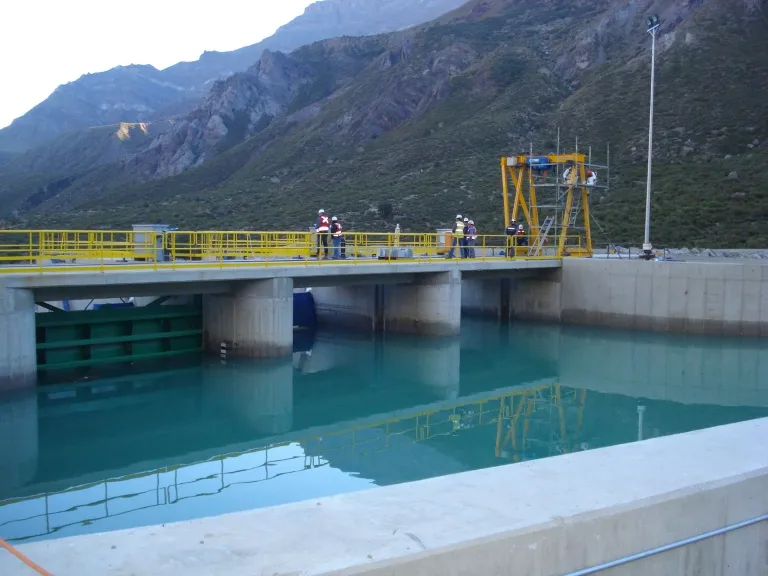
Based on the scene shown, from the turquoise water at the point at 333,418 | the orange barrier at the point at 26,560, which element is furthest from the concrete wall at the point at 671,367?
the orange barrier at the point at 26,560

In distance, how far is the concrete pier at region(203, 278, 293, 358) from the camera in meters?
20.3

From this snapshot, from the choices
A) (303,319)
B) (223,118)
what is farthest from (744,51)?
(223,118)

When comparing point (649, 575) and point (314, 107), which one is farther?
point (314, 107)

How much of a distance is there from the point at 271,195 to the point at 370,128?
1966 cm

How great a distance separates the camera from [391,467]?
495 inches

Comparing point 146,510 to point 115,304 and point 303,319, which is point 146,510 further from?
point 303,319

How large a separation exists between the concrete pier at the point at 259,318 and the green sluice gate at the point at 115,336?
1.38 metres

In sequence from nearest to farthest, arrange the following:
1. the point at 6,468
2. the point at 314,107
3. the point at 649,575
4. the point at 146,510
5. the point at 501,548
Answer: the point at 501,548 < the point at 649,575 < the point at 146,510 < the point at 6,468 < the point at 314,107

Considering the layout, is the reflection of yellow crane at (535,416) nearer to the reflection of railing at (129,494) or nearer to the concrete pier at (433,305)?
the reflection of railing at (129,494)

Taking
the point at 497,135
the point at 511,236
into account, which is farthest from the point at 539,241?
the point at 497,135

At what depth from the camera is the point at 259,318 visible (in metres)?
20.5

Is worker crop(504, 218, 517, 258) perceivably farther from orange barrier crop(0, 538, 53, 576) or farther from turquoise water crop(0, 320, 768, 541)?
orange barrier crop(0, 538, 53, 576)

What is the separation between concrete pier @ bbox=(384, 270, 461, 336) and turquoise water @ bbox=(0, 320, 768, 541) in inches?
22.2

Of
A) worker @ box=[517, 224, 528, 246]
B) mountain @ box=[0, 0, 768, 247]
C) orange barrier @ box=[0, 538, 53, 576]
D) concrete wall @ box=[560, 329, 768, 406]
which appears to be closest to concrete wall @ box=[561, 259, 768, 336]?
concrete wall @ box=[560, 329, 768, 406]
